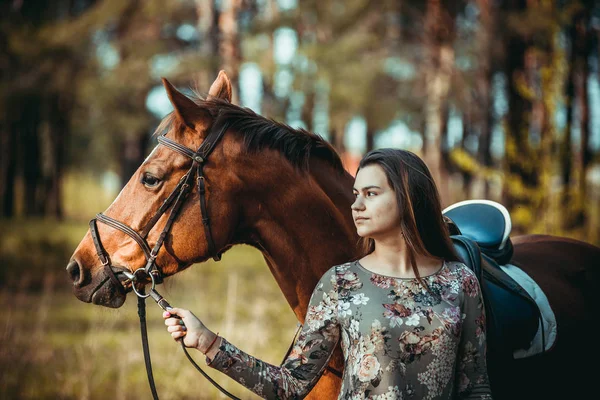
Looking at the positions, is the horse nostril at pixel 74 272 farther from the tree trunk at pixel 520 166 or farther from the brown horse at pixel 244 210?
the tree trunk at pixel 520 166

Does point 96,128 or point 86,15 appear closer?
point 86,15

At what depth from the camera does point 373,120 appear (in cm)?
1712

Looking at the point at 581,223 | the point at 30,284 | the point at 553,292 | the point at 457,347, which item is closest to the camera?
the point at 457,347

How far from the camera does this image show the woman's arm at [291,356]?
179 cm

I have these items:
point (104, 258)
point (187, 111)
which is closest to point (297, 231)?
point (187, 111)

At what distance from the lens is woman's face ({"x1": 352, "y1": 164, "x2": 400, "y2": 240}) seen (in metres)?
1.85

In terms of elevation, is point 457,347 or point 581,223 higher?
point 581,223

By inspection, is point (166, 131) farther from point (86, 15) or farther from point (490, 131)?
point (86, 15)

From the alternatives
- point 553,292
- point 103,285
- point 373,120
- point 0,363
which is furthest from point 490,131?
point 103,285

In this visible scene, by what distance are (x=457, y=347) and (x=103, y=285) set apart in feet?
4.62

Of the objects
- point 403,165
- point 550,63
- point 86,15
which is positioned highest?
point 86,15

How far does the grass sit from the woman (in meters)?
0.93

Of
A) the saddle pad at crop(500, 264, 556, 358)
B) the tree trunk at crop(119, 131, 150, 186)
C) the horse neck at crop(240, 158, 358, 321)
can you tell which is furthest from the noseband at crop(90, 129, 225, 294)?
the tree trunk at crop(119, 131, 150, 186)

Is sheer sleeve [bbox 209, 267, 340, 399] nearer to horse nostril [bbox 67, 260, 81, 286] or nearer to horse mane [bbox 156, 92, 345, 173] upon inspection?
horse mane [bbox 156, 92, 345, 173]
